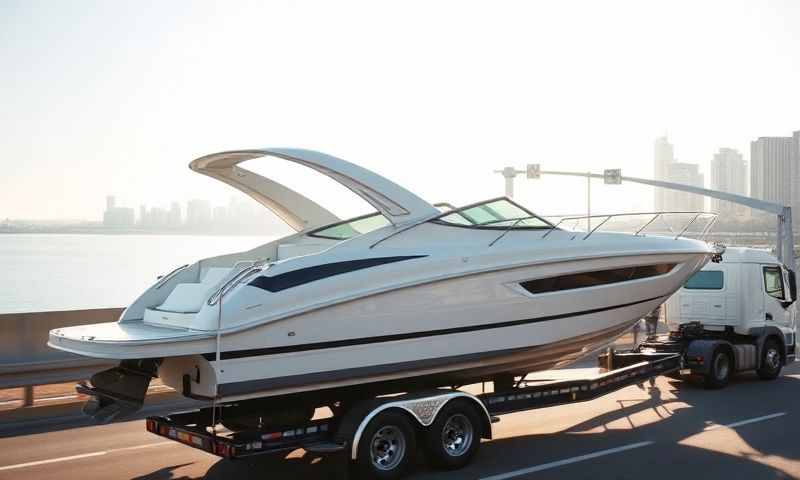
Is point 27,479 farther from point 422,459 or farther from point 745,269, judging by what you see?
point 745,269

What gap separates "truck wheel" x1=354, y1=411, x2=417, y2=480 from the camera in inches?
276

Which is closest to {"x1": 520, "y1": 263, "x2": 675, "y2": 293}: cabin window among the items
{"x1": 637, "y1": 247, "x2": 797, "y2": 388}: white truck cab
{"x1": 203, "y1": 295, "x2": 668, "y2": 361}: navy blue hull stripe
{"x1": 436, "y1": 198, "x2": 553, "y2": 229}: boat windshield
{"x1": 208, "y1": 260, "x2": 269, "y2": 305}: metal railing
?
{"x1": 203, "y1": 295, "x2": 668, "y2": 361}: navy blue hull stripe

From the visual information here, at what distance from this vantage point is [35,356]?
10.9 metres

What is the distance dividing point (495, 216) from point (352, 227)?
1.66 m

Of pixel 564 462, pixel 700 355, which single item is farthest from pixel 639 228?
pixel 564 462

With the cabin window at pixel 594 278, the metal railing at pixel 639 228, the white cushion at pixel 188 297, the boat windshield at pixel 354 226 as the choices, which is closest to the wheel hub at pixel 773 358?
the metal railing at pixel 639 228

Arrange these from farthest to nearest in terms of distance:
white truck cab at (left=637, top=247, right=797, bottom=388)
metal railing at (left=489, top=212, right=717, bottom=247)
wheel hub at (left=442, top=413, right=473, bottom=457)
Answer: white truck cab at (left=637, top=247, right=797, bottom=388) < metal railing at (left=489, top=212, right=717, bottom=247) < wheel hub at (left=442, top=413, right=473, bottom=457)

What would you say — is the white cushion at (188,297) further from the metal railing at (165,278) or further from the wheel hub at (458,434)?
the wheel hub at (458,434)

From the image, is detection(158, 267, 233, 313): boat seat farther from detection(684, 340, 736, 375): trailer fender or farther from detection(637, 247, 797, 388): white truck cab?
detection(684, 340, 736, 375): trailer fender

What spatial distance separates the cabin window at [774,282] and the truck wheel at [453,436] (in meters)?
8.13

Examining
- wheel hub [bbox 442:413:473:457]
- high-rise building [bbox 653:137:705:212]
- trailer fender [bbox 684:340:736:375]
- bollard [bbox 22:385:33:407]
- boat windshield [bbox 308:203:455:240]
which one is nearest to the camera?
wheel hub [bbox 442:413:473:457]

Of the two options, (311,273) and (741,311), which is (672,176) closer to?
(741,311)

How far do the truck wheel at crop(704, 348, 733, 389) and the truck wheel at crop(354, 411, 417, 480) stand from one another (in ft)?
22.5

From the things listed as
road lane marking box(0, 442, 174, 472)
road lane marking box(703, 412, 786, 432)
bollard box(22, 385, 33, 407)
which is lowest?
road lane marking box(0, 442, 174, 472)
